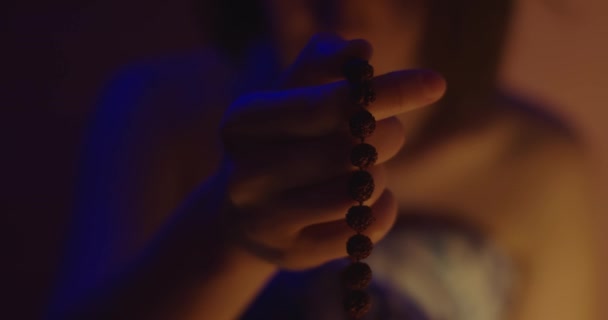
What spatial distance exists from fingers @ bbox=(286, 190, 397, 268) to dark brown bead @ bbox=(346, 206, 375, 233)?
0.03 m

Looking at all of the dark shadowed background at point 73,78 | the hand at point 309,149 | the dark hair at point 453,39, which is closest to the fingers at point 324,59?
the hand at point 309,149

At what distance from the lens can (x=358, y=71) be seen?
0.32 meters

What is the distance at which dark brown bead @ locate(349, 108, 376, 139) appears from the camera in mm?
315

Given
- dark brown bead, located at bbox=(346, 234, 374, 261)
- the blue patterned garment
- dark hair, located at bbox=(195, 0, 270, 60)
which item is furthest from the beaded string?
dark hair, located at bbox=(195, 0, 270, 60)

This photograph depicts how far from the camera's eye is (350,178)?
341 mm

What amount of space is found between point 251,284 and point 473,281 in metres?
0.34

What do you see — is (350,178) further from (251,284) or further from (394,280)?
(394,280)

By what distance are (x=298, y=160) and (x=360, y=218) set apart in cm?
5

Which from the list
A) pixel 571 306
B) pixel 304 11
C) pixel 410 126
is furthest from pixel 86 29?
pixel 571 306

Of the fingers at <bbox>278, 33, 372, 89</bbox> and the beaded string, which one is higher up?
the fingers at <bbox>278, 33, 372, 89</bbox>

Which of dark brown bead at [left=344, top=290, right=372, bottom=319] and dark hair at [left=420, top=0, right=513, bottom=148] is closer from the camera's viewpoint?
dark brown bead at [left=344, top=290, right=372, bottom=319]

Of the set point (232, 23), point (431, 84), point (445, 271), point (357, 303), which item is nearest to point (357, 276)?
point (357, 303)

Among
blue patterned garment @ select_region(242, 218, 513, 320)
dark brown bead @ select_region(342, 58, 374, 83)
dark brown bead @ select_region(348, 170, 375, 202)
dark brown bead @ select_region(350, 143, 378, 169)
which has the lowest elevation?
blue patterned garment @ select_region(242, 218, 513, 320)

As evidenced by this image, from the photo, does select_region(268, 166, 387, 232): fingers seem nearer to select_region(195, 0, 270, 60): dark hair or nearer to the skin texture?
the skin texture
